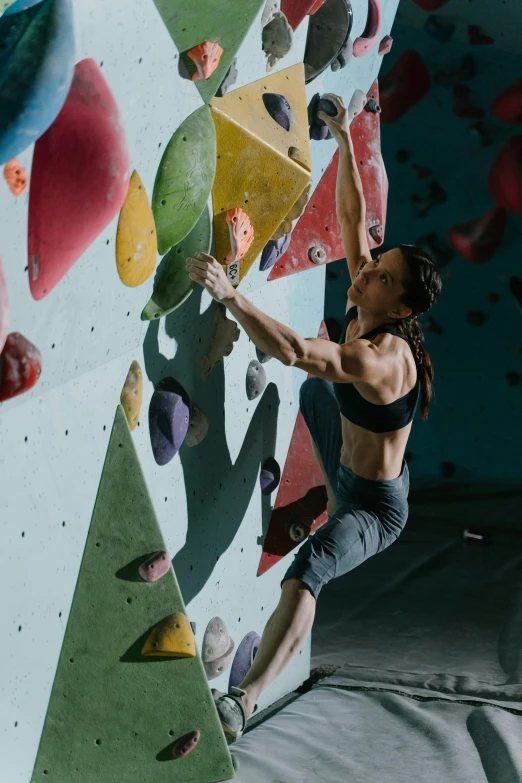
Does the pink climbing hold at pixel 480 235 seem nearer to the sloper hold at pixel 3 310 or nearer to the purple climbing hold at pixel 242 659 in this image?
the purple climbing hold at pixel 242 659

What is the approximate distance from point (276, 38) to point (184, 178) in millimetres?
431

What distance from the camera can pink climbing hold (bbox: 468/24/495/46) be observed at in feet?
13.1

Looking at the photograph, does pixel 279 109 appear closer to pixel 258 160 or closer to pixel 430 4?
pixel 258 160

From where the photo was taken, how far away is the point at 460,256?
4328mm

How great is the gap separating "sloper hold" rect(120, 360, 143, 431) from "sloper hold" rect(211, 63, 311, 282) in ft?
1.04

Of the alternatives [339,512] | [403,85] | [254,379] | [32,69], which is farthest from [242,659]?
[403,85]

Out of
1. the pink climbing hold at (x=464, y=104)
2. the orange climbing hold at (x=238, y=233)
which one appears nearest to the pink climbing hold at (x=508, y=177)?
the pink climbing hold at (x=464, y=104)

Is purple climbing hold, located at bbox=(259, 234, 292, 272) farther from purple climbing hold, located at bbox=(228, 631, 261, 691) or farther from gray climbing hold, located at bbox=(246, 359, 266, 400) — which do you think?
purple climbing hold, located at bbox=(228, 631, 261, 691)

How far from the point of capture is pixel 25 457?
5.09 feet

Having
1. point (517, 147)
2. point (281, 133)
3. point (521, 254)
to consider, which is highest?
point (281, 133)

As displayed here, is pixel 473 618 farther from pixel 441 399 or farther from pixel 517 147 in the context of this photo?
pixel 517 147

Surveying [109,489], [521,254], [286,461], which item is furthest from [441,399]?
[109,489]

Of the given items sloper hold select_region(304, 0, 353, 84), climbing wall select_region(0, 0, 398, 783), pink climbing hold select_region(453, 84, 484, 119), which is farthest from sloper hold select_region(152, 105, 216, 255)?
pink climbing hold select_region(453, 84, 484, 119)

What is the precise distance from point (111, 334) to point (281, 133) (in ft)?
1.92
